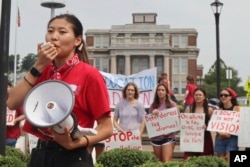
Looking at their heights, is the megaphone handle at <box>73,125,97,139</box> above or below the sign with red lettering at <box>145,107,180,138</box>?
above

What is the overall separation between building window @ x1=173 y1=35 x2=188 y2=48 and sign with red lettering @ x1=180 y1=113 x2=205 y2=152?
9963cm

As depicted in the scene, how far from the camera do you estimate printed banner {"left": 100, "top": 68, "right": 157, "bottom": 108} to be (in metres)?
12.8

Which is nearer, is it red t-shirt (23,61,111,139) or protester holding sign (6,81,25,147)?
red t-shirt (23,61,111,139)

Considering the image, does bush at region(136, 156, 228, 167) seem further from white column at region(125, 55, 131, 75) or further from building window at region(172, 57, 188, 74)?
building window at region(172, 57, 188, 74)

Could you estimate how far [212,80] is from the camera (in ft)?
340

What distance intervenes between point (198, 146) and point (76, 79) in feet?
20.0

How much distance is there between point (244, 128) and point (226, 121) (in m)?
0.33

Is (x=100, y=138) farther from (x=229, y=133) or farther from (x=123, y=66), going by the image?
(x=123, y=66)

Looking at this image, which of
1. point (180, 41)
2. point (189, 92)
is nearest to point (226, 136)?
point (189, 92)

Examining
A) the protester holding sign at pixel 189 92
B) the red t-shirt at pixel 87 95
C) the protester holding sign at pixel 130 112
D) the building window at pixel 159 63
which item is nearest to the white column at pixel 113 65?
the building window at pixel 159 63

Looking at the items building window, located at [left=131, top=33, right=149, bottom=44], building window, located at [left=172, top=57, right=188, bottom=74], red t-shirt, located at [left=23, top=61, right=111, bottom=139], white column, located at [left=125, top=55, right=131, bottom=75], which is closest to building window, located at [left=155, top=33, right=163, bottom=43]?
building window, located at [left=131, top=33, right=149, bottom=44]

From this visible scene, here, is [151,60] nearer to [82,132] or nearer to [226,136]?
[226,136]

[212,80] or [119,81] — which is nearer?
[119,81]

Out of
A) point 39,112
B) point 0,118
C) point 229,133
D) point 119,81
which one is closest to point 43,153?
point 39,112
